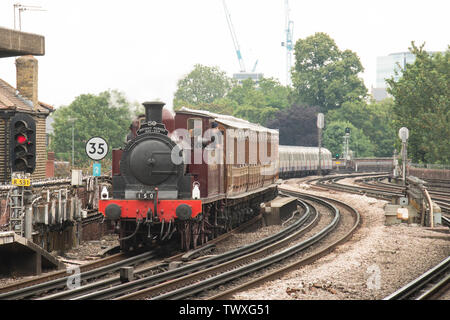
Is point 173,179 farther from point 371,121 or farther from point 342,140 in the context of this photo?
point 371,121

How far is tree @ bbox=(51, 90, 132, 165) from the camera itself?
175 ft

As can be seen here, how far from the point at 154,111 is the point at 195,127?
56.3 inches

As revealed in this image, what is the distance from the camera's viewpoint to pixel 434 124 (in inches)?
1586

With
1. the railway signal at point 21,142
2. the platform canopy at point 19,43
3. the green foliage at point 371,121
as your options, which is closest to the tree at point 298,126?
the green foliage at point 371,121

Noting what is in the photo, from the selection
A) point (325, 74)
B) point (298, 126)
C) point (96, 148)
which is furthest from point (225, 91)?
point (96, 148)

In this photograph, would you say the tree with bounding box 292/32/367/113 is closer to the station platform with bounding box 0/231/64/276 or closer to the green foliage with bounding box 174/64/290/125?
the green foliage with bounding box 174/64/290/125

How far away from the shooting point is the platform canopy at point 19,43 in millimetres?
7707

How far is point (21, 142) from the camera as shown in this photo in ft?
36.0

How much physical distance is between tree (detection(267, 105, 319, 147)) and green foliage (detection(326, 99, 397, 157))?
7.97 metres

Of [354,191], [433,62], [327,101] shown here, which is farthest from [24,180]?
[327,101]

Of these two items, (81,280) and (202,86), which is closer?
(81,280)

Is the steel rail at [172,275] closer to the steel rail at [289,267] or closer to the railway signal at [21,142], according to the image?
the steel rail at [289,267]

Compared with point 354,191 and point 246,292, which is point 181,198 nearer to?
point 246,292

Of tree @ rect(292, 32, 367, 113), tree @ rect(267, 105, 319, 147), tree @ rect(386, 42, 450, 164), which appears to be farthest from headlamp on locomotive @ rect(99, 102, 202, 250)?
tree @ rect(292, 32, 367, 113)
